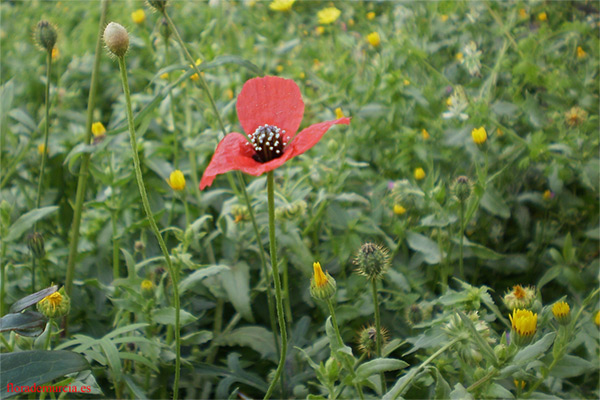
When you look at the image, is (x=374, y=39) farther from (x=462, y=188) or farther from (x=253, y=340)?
(x=253, y=340)

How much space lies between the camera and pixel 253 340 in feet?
4.23

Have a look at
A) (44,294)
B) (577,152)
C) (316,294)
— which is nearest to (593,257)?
(577,152)

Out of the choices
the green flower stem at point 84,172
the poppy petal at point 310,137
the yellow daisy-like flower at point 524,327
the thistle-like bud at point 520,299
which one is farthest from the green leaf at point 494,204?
the green flower stem at point 84,172

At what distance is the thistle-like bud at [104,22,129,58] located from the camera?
2.60 feet

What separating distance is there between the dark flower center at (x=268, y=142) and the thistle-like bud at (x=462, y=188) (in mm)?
509

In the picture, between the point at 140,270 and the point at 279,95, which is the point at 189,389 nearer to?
the point at 140,270

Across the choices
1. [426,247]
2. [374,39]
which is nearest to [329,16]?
[374,39]

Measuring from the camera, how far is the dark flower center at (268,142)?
0.88m

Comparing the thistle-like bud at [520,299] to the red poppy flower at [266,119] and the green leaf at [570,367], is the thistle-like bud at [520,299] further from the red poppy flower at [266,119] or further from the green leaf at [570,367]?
the red poppy flower at [266,119]

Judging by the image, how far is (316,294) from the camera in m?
0.92

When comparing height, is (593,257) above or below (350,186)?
below

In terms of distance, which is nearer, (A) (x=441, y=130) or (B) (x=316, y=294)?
(B) (x=316, y=294)

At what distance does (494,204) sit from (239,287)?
69cm

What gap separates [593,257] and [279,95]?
1.16 meters
